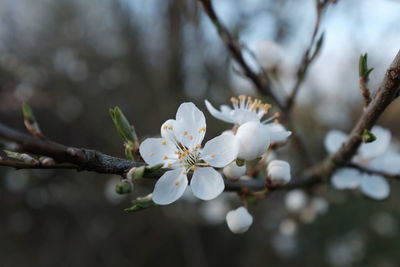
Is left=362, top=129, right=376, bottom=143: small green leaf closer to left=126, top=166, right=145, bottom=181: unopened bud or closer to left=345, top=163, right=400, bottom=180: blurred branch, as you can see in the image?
left=345, top=163, right=400, bottom=180: blurred branch

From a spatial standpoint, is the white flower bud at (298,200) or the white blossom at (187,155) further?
the white flower bud at (298,200)

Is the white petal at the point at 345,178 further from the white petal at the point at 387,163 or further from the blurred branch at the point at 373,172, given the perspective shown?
the white petal at the point at 387,163

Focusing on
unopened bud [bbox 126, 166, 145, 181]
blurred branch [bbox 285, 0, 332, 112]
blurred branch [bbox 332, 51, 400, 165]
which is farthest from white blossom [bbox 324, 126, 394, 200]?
unopened bud [bbox 126, 166, 145, 181]

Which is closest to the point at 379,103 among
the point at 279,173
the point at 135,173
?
the point at 279,173

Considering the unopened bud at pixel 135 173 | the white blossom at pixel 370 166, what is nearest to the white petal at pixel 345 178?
the white blossom at pixel 370 166

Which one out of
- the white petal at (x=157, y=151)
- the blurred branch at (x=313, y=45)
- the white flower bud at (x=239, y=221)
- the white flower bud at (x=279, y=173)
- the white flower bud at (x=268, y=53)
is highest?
the white flower bud at (x=268, y=53)

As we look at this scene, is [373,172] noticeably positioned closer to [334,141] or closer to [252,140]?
[334,141]

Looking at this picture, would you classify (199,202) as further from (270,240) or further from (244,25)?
(244,25)

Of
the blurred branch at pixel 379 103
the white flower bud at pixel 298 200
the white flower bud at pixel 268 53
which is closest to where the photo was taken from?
the blurred branch at pixel 379 103
